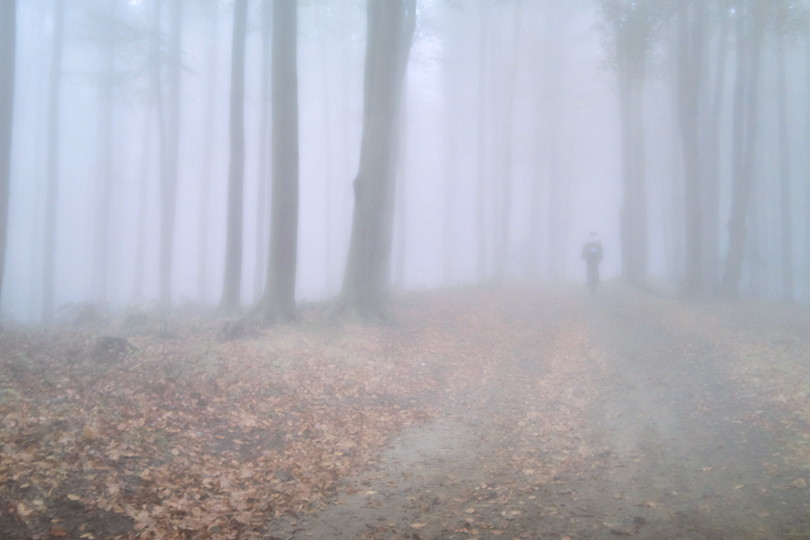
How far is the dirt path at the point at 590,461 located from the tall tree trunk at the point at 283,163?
4819mm

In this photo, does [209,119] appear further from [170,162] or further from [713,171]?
[713,171]

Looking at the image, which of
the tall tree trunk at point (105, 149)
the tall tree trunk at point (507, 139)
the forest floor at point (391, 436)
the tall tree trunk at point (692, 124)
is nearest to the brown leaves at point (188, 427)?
the forest floor at point (391, 436)

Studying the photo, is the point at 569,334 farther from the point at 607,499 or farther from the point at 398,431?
the point at 607,499

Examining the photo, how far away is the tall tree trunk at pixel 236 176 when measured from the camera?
17.3 m

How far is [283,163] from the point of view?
1335cm

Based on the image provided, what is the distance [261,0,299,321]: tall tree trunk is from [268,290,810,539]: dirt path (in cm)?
482

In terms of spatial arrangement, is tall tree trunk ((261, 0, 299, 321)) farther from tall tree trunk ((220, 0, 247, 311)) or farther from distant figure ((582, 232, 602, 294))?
distant figure ((582, 232, 602, 294))

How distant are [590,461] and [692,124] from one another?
17186 mm

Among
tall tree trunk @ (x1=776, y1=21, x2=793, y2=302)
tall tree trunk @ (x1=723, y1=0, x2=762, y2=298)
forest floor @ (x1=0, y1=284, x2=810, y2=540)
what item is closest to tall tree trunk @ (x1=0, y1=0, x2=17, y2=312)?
forest floor @ (x1=0, y1=284, x2=810, y2=540)

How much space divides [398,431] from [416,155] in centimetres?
4577

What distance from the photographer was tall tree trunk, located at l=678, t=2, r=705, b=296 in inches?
772

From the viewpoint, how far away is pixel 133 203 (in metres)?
49.1

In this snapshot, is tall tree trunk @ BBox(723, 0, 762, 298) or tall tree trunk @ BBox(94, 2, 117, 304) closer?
tall tree trunk @ BBox(723, 0, 762, 298)

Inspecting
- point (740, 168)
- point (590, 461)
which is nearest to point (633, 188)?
point (740, 168)
